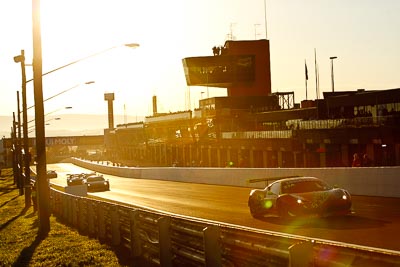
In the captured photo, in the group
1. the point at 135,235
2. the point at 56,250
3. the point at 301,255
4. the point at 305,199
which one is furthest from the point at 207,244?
the point at 305,199

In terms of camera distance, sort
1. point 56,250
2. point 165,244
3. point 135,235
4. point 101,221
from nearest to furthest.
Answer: point 165,244 < point 135,235 < point 56,250 < point 101,221

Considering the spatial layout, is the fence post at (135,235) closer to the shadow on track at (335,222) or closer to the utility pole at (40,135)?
the shadow on track at (335,222)

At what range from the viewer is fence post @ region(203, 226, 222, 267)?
31.4 ft

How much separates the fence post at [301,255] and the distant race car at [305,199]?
41.1 feet

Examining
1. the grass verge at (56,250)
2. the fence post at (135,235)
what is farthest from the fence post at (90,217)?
the fence post at (135,235)

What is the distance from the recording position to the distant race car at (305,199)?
1934cm

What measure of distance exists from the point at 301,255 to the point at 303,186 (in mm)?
13481

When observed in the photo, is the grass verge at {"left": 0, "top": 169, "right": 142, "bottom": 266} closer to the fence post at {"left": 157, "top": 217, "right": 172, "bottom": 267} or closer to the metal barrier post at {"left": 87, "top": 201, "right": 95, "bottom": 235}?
the metal barrier post at {"left": 87, "top": 201, "right": 95, "bottom": 235}

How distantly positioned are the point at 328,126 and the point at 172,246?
49.6 meters

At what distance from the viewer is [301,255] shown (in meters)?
6.91

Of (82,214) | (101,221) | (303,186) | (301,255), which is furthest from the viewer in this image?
(82,214)

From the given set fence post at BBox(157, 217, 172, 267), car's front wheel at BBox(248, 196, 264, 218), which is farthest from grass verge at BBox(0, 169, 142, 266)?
car's front wheel at BBox(248, 196, 264, 218)

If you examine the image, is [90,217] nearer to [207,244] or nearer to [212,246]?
[207,244]

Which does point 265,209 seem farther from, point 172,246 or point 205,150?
point 205,150
